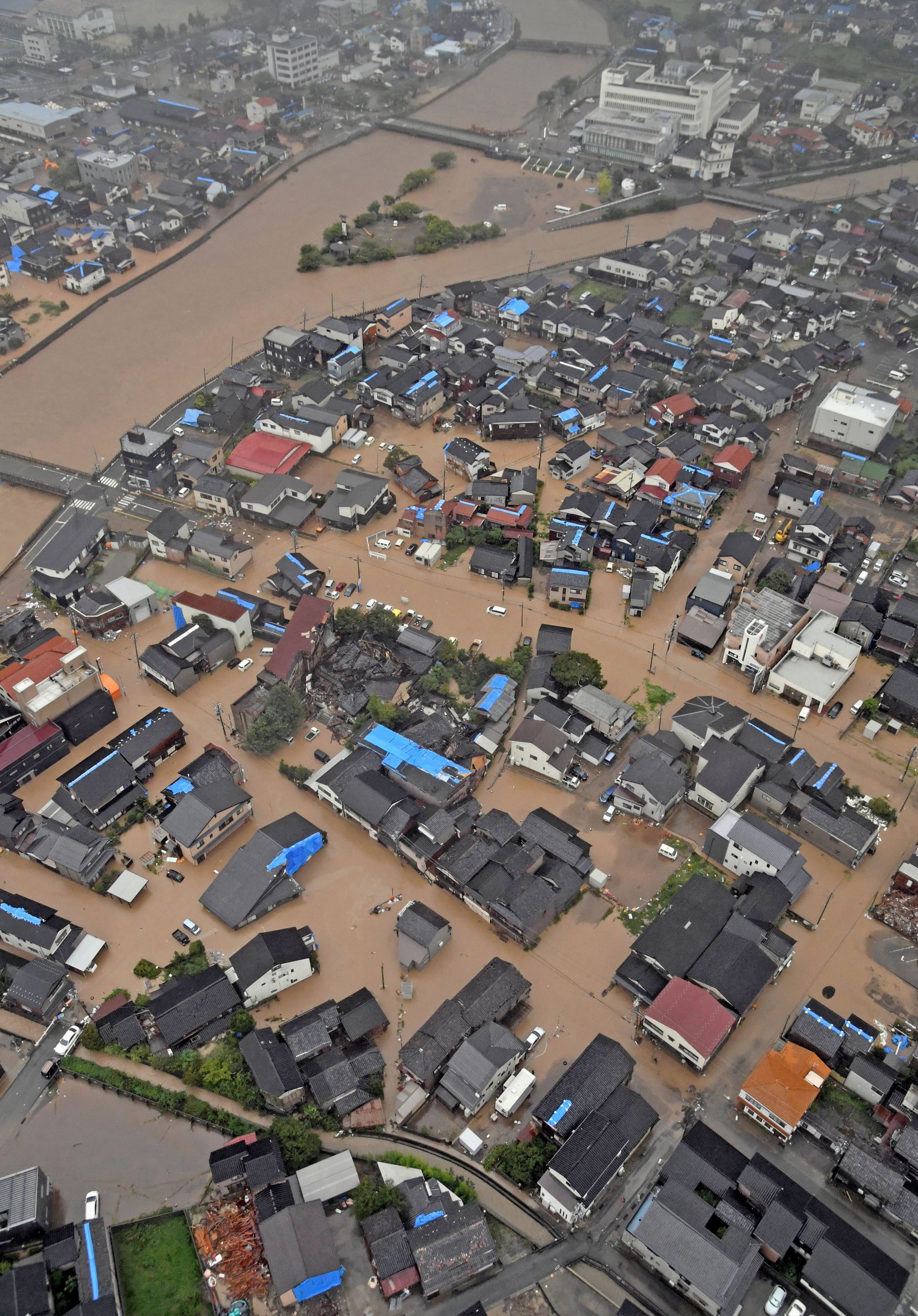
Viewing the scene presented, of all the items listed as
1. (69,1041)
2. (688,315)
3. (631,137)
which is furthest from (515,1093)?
(631,137)

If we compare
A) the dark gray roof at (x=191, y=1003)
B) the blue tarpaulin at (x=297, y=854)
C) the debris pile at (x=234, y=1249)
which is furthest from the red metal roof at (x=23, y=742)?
the debris pile at (x=234, y=1249)

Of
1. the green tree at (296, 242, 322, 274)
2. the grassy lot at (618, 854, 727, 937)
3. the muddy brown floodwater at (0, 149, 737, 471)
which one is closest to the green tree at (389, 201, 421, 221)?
the muddy brown floodwater at (0, 149, 737, 471)

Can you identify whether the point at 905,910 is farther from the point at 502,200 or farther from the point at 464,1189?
the point at 502,200

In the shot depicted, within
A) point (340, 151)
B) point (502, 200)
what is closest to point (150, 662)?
point (502, 200)

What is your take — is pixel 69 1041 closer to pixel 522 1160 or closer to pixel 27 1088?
pixel 27 1088

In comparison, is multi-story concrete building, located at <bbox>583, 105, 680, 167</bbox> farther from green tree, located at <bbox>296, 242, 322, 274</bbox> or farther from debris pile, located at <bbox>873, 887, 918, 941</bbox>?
debris pile, located at <bbox>873, 887, 918, 941</bbox>
